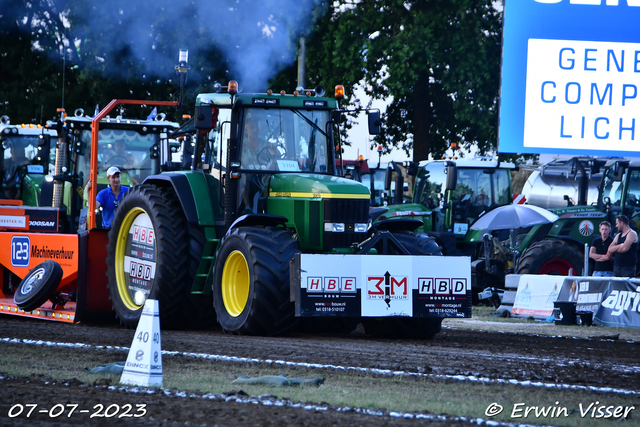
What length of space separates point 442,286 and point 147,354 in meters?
4.33

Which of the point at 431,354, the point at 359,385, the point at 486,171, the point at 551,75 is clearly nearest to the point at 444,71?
the point at 486,171

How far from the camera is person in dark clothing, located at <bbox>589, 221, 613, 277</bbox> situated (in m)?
15.5

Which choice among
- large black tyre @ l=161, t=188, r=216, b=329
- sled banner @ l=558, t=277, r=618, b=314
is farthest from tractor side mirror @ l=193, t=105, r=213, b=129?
sled banner @ l=558, t=277, r=618, b=314

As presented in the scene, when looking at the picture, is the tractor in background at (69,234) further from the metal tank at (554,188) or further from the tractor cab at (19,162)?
the metal tank at (554,188)

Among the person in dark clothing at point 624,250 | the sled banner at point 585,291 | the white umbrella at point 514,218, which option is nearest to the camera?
the sled banner at point 585,291

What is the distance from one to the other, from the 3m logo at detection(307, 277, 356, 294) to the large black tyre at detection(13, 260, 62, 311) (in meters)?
3.43

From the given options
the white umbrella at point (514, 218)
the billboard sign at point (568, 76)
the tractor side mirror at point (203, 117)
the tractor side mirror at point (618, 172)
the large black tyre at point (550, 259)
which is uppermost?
the billboard sign at point (568, 76)

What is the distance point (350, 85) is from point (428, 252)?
1790 centimetres

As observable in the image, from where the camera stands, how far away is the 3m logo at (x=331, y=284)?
911cm

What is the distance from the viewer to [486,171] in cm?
1869

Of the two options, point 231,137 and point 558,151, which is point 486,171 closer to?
point 558,151

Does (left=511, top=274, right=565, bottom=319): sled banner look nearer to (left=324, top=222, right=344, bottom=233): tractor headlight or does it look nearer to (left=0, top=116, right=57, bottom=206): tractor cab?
(left=324, top=222, right=344, bottom=233): tractor headlight

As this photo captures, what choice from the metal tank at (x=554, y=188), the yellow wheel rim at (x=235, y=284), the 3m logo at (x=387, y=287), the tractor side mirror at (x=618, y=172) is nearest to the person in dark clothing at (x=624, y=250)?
the tractor side mirror at (x=618, y=172)

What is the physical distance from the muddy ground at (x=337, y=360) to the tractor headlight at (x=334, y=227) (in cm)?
112
